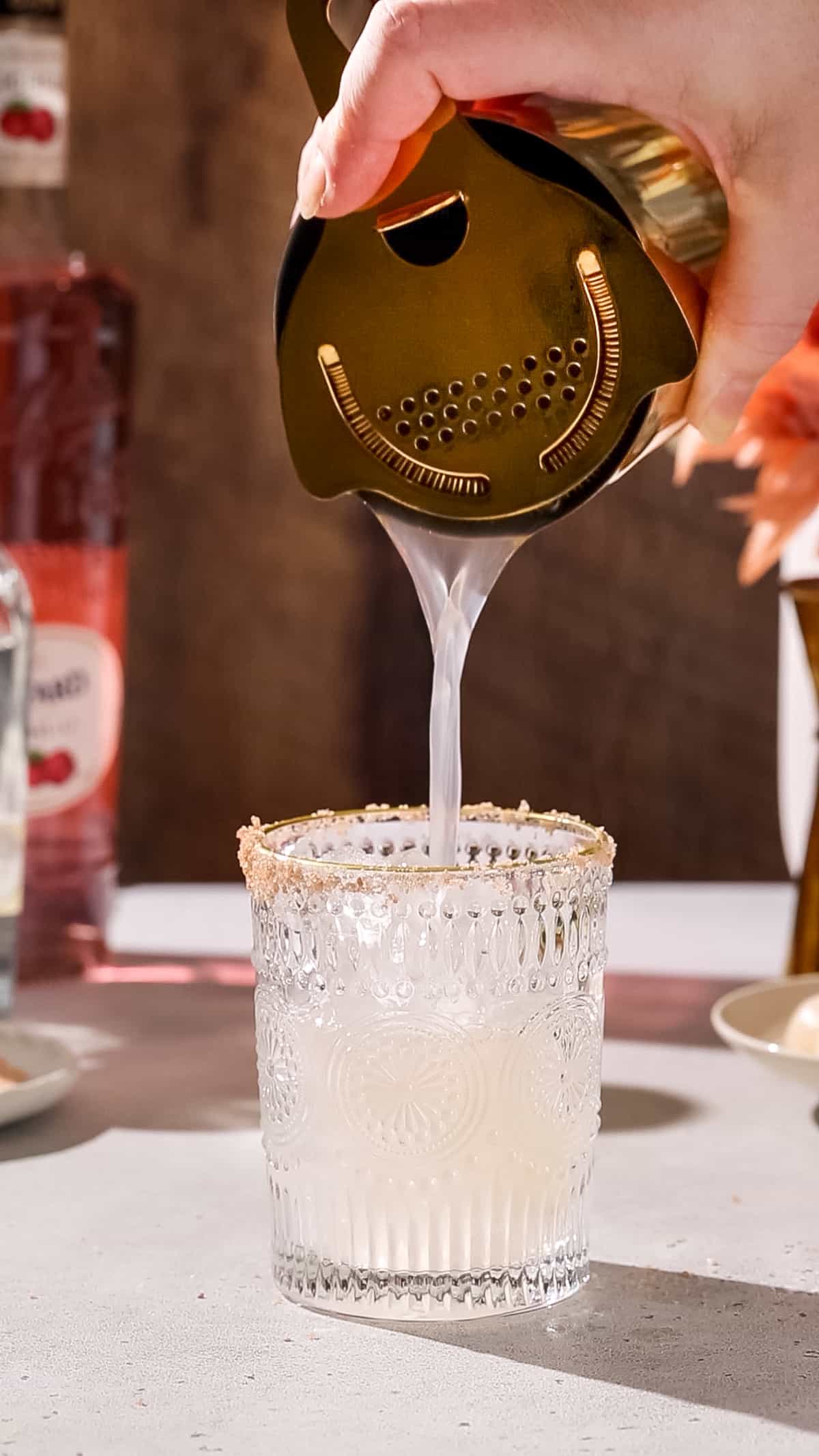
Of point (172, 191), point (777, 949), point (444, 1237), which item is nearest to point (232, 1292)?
Answer: point (444, 1237)

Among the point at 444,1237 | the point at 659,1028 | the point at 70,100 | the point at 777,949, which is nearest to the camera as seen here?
the point at 444,1237

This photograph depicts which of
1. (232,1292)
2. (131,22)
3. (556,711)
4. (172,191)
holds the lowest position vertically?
(232,1292)

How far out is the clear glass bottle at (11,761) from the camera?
2.77 feet

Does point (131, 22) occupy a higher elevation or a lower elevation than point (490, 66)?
higher

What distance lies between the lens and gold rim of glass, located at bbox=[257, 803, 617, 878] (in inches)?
19.9

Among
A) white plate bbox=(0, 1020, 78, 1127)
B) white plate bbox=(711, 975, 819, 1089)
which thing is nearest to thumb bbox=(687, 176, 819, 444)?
white plate bbox=(711, 975, 819, 1089)

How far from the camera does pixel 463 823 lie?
590mm

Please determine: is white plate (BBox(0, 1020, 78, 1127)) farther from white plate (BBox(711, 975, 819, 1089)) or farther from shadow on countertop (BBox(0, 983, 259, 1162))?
white plate (BBox(711, 975, 819, 1089))

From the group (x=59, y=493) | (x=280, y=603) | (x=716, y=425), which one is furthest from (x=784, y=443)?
(x=280, y=603)

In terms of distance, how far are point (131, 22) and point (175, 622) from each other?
0.47 meters

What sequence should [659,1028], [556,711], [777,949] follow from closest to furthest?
1. [659,1028]
2. [777,949]
3. [556,711]

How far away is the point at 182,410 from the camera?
58.3 inches

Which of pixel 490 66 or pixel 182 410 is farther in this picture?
pixel 182 410

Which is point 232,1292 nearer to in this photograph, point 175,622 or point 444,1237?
point 444,1237
